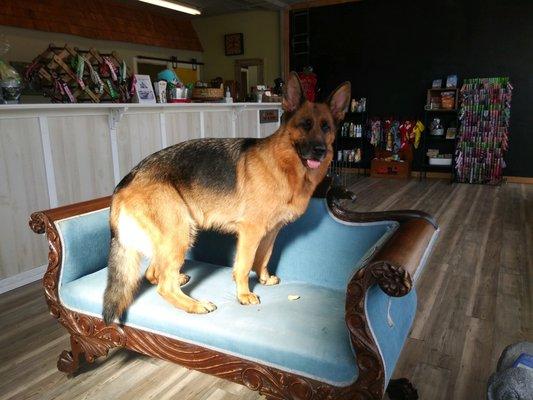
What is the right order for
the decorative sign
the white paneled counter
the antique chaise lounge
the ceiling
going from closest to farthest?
the antique chaise lounge < the white paneled counter < the decorative sign < the ceiling

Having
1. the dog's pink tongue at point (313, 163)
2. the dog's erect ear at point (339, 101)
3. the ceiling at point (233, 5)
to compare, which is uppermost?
the ceiling at point (233, 5)

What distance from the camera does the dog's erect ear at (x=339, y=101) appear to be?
1.73 m

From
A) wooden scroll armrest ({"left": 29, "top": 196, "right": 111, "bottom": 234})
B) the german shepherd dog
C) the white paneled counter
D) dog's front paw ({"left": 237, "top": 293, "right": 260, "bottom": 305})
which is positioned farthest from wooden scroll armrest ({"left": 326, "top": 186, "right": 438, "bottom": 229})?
the white paneled counter

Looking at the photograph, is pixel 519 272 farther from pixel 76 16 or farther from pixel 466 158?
pixel 76 16

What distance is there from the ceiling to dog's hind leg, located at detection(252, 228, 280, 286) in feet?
25.2

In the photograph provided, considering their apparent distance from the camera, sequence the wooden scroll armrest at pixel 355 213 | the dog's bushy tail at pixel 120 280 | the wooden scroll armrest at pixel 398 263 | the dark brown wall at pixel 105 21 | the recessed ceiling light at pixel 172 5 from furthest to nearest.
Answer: the recessed ceiling light at pixel 172 5, the dark brown wall at pixel 105 21, the wooden scroll armrest at pixel 355 213, the dog's bushy tail at pixel 120 280, the wooden scroll armrest at pixel 398 263

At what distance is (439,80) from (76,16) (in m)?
6.99

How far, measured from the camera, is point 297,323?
1476mm

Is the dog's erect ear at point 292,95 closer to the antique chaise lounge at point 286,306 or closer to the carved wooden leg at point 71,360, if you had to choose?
the antique chaise lounge at point 286,306

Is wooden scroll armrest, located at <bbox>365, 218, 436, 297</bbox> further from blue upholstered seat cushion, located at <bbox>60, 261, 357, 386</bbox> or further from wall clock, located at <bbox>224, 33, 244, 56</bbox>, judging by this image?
wall clock, located at <bbox>224, 33, 244, 56</bbox>

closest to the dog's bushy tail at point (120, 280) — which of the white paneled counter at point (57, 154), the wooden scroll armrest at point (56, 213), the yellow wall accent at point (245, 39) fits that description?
the wooden scroll armrest at point (56, 213)

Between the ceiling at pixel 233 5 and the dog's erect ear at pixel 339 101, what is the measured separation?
295 inches

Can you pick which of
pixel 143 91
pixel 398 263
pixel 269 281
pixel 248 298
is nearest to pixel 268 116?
pixel 143 91

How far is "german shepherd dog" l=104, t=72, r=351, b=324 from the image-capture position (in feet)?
5.56
